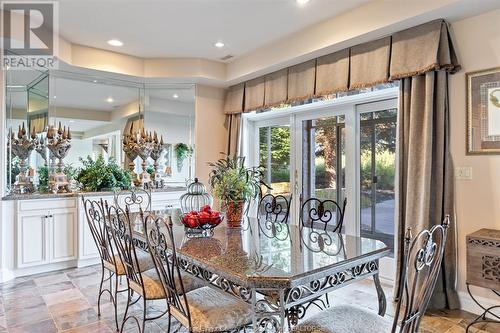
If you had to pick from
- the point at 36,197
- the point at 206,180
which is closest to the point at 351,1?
the point at 206,180

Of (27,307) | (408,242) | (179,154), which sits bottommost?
(27,307)

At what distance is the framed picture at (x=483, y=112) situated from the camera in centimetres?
270

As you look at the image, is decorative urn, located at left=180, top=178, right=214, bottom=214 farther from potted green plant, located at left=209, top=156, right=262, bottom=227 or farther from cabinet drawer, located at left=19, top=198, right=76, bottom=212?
cabinet drawer, located at left=19, top=198, right=76, bottom=212

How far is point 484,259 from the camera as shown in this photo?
2461 millimetres

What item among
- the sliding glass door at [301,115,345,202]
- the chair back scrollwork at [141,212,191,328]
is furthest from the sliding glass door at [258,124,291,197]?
the chair back scrollwork at [141,212,191,328]

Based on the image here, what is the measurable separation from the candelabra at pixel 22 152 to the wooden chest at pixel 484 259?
4605 millimetres

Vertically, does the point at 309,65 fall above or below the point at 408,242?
above

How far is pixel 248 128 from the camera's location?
5.43 meters

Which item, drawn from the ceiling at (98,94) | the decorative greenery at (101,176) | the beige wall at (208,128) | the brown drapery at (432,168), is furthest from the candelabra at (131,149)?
the brown drapery at (432,168)

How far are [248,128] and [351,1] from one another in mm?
2705

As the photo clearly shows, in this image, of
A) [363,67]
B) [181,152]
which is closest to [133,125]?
[181,152]

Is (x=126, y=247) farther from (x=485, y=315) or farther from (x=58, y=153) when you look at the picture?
(x=485, y=315)

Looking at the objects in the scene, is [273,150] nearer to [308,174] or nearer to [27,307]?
[308,174]

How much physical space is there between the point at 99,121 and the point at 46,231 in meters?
1.68
